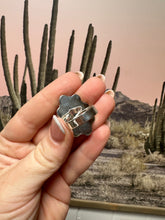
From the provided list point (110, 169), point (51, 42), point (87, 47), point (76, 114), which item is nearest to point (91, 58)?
point (87, 47)

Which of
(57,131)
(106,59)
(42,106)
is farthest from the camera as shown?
(106,59)

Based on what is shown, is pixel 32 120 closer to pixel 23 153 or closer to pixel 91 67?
pixel 23 153

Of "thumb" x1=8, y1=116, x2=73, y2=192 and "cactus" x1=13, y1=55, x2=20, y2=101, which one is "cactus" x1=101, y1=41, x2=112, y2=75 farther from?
"thumb" x1=8, y1=116, x2=73, y2=192

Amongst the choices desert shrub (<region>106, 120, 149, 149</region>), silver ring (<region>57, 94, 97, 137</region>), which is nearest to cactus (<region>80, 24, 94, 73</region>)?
desert shrub (<region>106, 120, 149, 149</region>)

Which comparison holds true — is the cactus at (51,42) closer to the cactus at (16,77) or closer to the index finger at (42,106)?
the cactus at (16,77)

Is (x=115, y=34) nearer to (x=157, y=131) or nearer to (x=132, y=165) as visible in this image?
(x=157, y=131)

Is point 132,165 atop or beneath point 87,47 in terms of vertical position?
beneath
